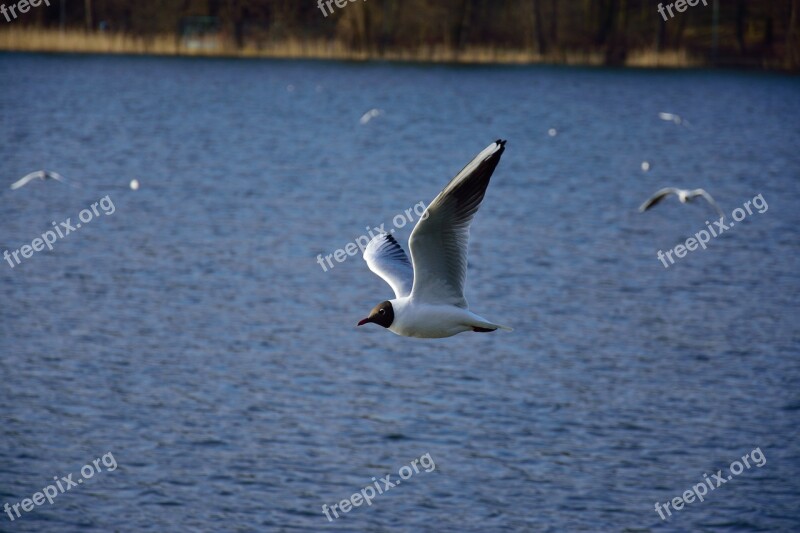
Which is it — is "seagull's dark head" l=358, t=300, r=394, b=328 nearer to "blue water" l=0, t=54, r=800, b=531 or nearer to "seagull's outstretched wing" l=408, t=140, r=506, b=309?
"seagull's outstretched wing" l=408, t=140, r=506, b=309

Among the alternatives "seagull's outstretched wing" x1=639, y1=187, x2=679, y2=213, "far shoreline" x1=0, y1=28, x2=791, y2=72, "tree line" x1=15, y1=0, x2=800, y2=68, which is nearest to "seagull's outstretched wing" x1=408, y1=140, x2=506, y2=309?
"seagull's outstretched wing" x1=639, y1=187, x2=679, y2=213

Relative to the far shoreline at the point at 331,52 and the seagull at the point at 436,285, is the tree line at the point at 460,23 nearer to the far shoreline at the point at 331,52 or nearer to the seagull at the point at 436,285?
the far shoreline at the point at 331,52

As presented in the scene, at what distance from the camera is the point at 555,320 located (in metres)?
26.8

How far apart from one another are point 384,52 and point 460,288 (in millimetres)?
74262

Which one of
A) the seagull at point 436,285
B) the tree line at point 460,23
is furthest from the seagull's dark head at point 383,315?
the tree line at point 460,23

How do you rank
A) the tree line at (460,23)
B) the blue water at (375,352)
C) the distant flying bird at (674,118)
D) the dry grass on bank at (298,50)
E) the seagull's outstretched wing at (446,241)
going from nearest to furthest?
1. the seagull's outstretched wing at (446,241)
2. the blue water at (375,352)
3. the distant flying bird at (674,118)
4. the tree line at (460,23)
5. the dry grass on bank at (298,50)

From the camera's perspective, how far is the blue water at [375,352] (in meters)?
18.5

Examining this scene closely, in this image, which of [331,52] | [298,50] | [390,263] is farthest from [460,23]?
[390,263]

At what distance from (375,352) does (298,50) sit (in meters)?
60.5

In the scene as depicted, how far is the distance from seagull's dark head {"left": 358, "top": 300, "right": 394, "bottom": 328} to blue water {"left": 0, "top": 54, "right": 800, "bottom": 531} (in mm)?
7489

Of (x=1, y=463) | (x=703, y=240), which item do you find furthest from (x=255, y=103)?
(x=1, y=463)

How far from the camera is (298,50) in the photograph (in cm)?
8238

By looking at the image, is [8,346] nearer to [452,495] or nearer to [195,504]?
[195,504]

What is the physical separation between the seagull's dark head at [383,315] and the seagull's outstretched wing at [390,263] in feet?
3.57
